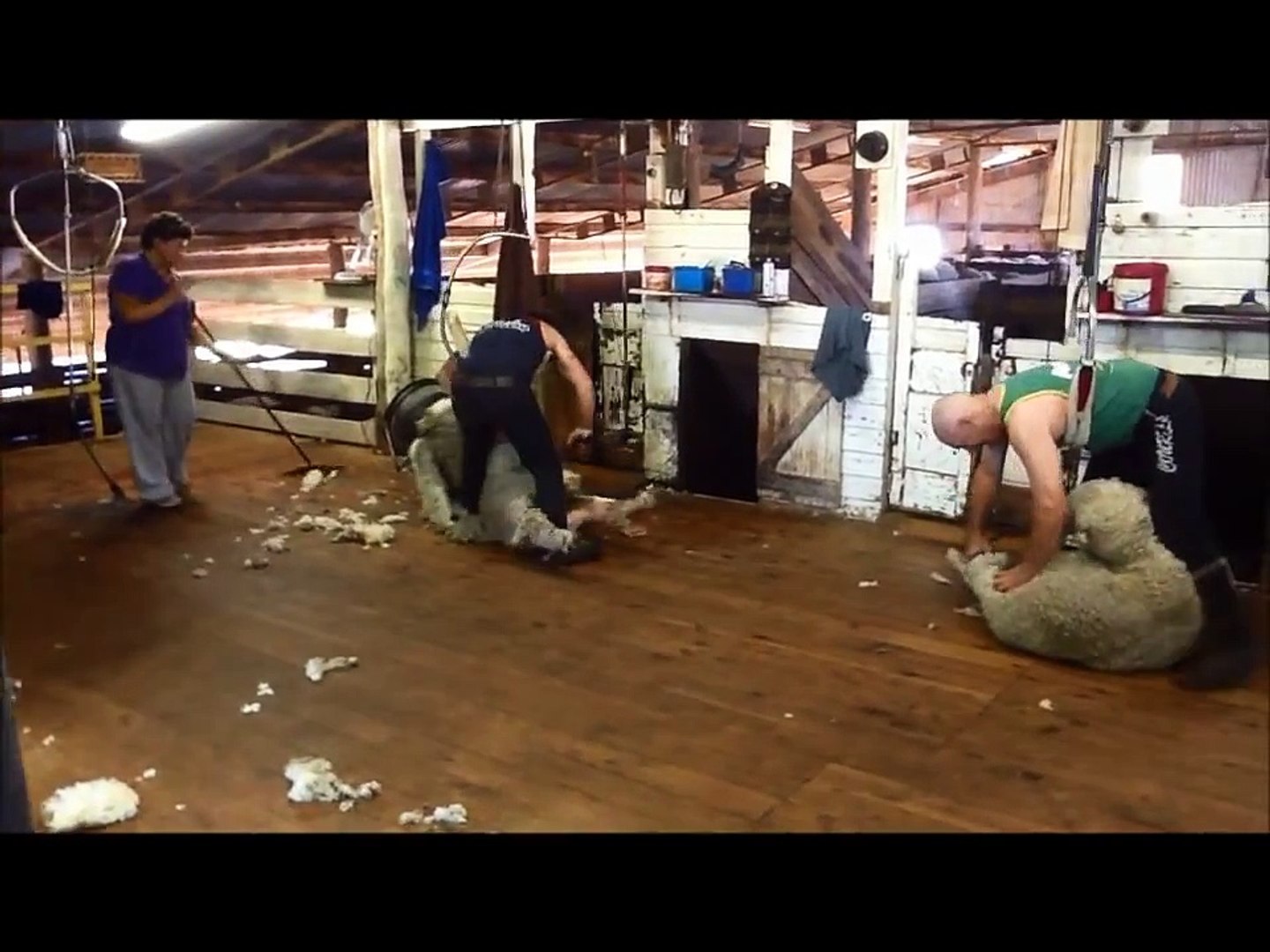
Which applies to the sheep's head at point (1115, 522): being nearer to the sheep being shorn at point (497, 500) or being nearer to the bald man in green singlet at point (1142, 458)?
the bald man in green singlet at point (1142, 458)

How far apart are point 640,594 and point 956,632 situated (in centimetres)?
72

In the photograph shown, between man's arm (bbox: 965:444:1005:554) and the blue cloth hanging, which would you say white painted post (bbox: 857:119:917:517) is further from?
the blue cloth hanging

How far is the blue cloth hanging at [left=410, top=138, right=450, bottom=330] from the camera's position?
11.9ft

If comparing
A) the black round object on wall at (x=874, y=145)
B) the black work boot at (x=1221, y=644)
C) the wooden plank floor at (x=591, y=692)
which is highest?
the black round object on wall at (x=874, y=145)

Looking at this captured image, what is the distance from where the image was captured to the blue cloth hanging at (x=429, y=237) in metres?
3.62

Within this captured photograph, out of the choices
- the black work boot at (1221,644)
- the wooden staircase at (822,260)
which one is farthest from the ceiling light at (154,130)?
the black work boot at (1221,644)

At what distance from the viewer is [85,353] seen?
323 cm

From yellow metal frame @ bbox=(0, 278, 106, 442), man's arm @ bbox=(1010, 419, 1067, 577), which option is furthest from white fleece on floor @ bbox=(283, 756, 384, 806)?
man's arm @ bbox=(1010, 419, 1067, 577)

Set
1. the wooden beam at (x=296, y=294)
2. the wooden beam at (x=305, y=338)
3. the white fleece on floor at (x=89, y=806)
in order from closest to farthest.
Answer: the white fleece on floor at (x=89, y=806), the wooden beam at (x=296, y=294), the wooden beam at (x=305, y=338)

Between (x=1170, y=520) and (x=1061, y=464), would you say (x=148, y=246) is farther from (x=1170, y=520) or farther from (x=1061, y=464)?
(x=1170, y=520)

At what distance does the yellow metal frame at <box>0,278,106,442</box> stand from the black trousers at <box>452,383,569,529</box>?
3.32 feet

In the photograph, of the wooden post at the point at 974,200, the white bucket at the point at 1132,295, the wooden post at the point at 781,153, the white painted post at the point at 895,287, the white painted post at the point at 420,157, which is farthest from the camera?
the wooden post at the point at 974,200

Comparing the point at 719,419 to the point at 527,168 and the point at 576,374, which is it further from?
the point at 527,168

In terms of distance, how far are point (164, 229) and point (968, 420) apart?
83.1 inches
